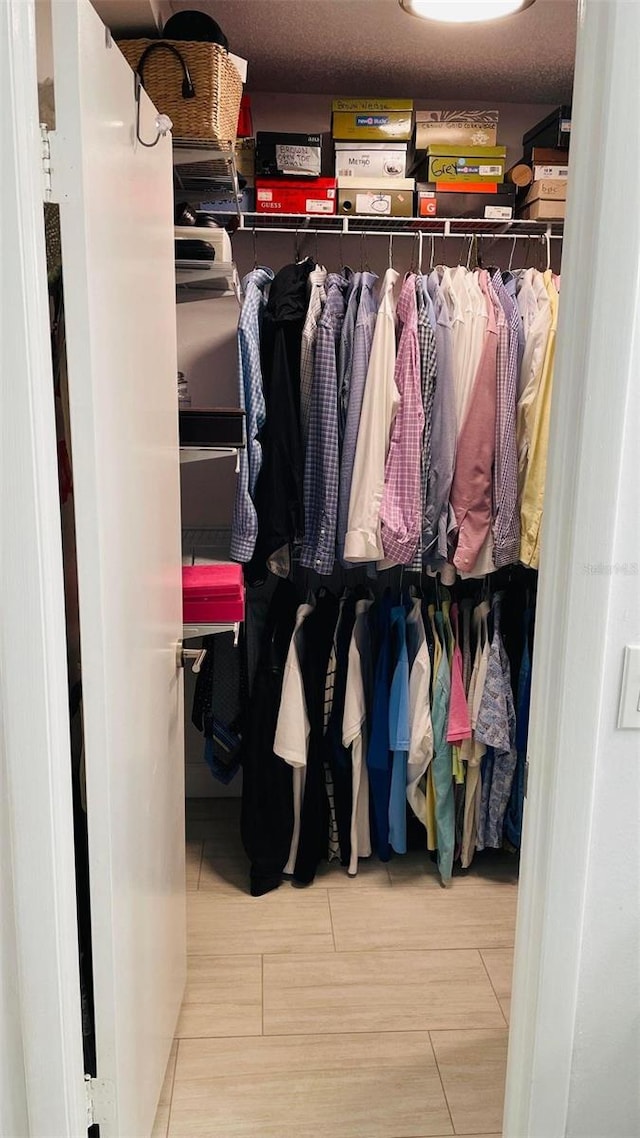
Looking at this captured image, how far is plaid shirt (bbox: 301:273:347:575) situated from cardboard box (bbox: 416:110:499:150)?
24.6 inches

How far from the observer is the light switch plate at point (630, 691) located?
122cm

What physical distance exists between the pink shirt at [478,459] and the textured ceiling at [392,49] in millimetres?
729

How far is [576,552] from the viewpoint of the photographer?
1193mm

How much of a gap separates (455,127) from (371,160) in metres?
0.28

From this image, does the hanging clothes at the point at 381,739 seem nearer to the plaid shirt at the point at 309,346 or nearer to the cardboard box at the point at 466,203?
the plaid shirt at the point at 309,346

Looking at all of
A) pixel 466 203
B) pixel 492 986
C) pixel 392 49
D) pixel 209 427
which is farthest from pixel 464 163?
pixel 492 986

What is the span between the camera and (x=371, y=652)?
283 centimetres

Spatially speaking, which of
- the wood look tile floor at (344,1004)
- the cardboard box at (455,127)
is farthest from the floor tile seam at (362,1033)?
the cardboard box at (455,127)

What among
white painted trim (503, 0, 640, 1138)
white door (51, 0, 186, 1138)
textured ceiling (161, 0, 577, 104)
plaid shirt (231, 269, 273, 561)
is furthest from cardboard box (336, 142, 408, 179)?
white painted trim (503, 0, 640, 1138)

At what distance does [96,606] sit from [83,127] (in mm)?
644

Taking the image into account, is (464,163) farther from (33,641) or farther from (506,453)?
(33,641)

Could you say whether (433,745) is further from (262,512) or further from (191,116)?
(191,116)

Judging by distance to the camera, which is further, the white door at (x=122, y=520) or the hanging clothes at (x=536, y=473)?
the hanging clothes at (x=536, y=473)

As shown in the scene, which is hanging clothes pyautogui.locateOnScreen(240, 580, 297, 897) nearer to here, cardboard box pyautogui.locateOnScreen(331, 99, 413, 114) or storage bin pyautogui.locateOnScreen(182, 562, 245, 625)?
storage bin pyautogui.locateOnScreen(182, 562, 245, 625)
